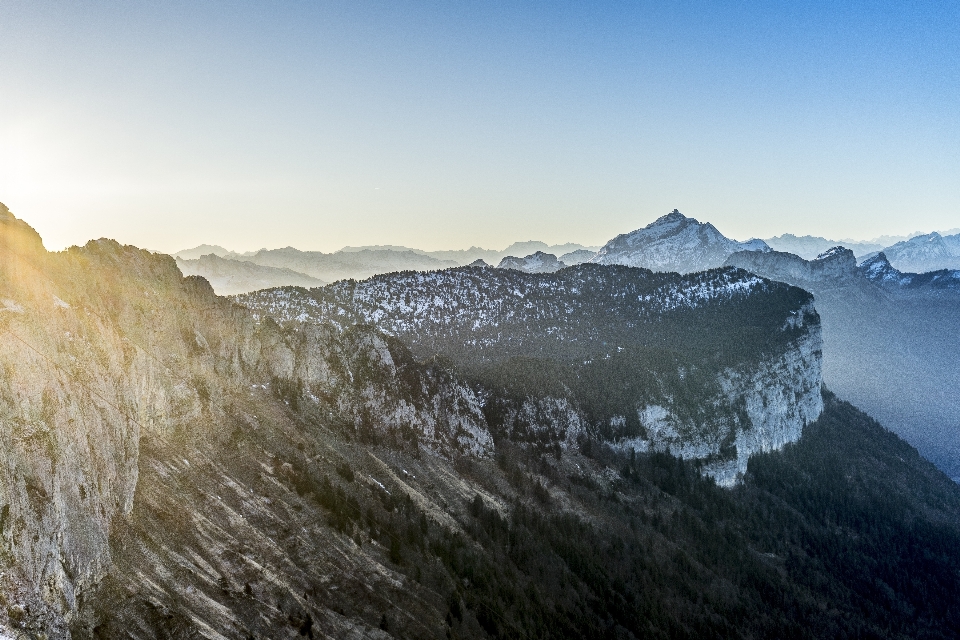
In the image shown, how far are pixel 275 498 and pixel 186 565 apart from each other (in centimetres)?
2704

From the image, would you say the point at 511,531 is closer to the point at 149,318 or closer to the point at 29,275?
the point at 149,318

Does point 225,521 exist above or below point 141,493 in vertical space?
below

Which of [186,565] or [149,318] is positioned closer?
[186,565]

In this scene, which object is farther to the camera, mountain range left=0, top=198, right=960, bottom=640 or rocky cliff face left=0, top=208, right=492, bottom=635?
mountain range left=0, top=198, right=960, bottom=640

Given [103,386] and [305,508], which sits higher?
[103,386]

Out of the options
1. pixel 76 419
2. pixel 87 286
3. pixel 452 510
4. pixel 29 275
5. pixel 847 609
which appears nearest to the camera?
pixel 76 419

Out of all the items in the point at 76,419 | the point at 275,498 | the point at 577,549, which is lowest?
the point at 577,549

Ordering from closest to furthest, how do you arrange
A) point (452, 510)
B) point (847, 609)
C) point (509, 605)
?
point (509, 605) < point (452, 510) < point (847, 609)

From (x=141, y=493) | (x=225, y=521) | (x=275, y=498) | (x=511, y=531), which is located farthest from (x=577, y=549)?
(x=141, y=493)

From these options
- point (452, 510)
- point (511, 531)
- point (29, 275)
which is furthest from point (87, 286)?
point (511, 531)

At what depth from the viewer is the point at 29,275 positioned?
78125 millimetres

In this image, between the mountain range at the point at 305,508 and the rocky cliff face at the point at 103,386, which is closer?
the rocky cliff face at the point at 103,386

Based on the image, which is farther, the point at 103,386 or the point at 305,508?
the point at 305,508

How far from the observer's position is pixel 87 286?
99.2 m
